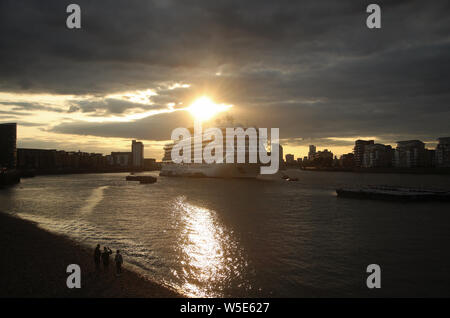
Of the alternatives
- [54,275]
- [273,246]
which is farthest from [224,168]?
[54,275]

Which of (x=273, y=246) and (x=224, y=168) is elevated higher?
(x=224, y=168)

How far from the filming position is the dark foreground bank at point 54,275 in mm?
13625

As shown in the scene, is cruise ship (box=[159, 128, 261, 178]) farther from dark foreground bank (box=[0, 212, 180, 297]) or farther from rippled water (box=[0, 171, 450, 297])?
dark foreground bank (box=[0, 212, 180, 297])

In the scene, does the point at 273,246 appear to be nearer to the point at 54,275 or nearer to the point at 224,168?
the point at 54,275

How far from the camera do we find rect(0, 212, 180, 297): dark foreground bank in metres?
13.6

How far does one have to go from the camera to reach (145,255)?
2047 centimetres

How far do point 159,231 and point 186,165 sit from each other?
107 meters

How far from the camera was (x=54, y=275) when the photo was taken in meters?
15.6

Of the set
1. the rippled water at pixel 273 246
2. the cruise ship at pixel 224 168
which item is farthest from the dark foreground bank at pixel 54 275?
the cruise ship at pixel 224 168

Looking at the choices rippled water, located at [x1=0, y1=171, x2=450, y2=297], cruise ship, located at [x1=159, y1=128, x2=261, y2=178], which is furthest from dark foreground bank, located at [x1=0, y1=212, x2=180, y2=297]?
cruise ship, located at [x1=159, y1=128, x2=261, y2=178]

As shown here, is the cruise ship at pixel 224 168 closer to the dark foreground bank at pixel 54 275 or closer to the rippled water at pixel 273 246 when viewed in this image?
the rippled water at pixel 273 246
